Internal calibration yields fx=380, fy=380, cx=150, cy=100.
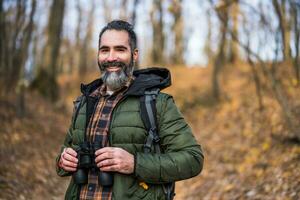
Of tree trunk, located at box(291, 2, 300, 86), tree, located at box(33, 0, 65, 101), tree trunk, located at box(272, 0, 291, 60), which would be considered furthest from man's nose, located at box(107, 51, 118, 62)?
tree, located at box(33, 0, 65, 101)

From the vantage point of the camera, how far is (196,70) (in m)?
22.2

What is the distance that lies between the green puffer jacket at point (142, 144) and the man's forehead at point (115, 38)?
32cm

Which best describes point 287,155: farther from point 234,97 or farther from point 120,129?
point 234,97

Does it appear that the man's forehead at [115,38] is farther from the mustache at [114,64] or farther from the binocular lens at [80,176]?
the binocular lens at [80,176]

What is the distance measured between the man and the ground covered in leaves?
3608 mm

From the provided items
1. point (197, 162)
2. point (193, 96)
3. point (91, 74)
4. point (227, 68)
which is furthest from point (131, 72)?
point (91, 74)

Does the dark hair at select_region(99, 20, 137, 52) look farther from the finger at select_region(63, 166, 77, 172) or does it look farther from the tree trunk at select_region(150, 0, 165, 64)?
the tree trunk at select_region(150, 0, 165, 64)

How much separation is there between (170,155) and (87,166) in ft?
1.90

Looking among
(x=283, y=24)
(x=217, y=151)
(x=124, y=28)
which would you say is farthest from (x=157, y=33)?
(x=124, y=28)

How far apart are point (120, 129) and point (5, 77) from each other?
9.43 metres

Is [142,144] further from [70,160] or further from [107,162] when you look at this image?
[70,160]

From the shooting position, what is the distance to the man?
8.29 feet

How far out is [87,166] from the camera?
262 centimetres

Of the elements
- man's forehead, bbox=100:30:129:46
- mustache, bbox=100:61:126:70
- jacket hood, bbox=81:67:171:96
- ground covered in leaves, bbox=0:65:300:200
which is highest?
man's forehead, bbox=100:30:129:46
